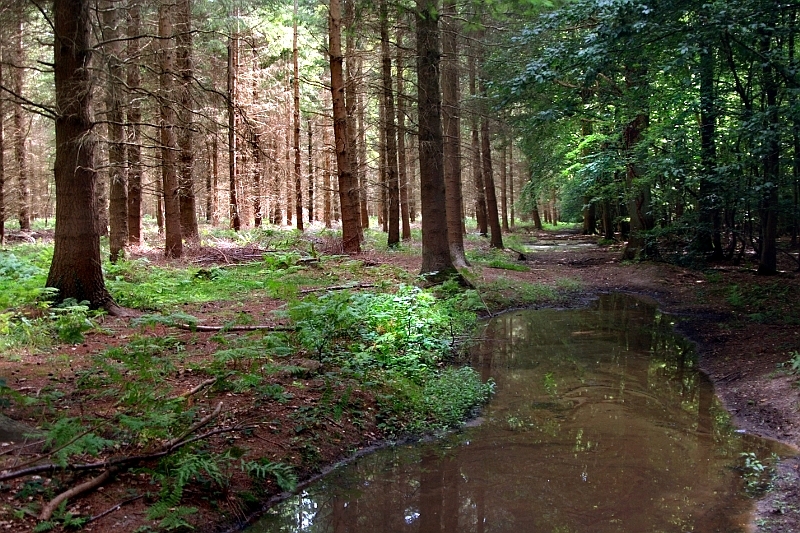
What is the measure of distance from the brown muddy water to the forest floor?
0.27m

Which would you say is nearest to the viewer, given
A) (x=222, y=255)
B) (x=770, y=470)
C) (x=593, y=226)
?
(x=770, y=470)

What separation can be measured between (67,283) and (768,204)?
578 inches

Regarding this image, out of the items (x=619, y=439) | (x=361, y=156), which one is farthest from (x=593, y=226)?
(x=619, y=439)

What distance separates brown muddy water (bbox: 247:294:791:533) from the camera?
4.41 meters

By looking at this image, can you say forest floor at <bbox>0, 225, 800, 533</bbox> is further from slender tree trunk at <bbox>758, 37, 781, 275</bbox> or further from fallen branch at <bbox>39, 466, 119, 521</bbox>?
slender tree trunk at <bbox>758, 37, 781, 275</bbox>

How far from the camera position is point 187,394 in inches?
217

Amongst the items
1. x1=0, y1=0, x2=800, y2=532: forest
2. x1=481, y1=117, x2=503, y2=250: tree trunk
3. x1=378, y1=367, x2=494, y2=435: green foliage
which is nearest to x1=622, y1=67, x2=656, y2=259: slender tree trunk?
x1=0, y1=0, x2=800, y2=532: forest

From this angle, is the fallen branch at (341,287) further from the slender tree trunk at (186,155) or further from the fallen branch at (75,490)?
the fallen branch at (75,490)

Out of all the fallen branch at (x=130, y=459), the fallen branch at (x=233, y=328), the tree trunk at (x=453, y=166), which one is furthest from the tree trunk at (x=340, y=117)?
the fallen branch at (x=130, y=459)

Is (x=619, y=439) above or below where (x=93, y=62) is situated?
below

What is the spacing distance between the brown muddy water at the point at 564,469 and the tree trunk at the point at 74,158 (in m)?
5.20

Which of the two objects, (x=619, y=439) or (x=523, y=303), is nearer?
(x=619, y=439)

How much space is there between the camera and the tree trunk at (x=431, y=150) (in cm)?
1134

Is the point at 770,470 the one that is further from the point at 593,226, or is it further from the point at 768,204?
the point at 593,226
